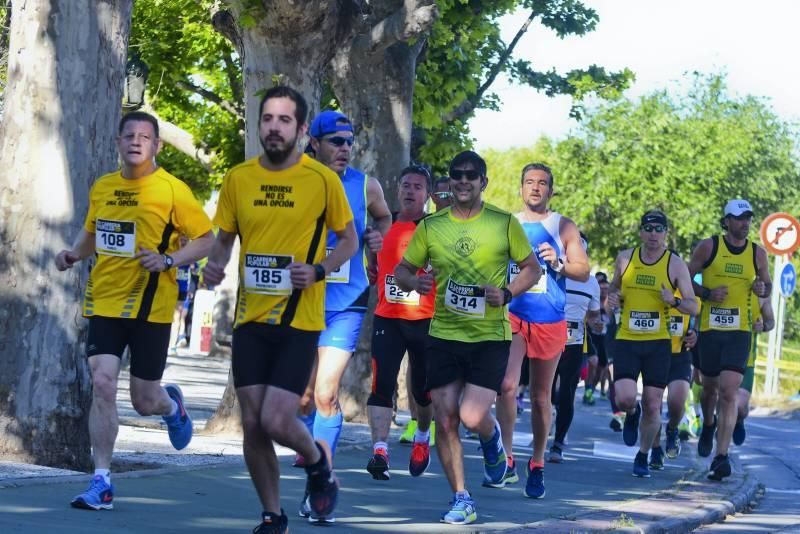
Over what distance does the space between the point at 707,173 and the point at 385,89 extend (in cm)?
4807

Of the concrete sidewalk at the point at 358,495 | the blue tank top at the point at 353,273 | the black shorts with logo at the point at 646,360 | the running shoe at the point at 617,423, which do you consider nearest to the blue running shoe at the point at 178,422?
the concrete sidewalk at the point at 358,495

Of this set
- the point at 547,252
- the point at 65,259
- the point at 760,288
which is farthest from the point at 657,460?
the point at 65,259

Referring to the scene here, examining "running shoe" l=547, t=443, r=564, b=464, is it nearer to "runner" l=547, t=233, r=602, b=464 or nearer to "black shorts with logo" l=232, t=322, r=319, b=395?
"runner" l=547, t=233, r=602, b=464

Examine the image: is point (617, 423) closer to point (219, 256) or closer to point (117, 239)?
point (117, 239)

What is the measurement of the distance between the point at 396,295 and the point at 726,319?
11.6 feet

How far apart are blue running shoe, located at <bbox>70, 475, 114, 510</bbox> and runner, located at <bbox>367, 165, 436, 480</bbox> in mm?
3150

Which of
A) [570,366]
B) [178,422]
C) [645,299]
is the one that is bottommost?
[178,422]

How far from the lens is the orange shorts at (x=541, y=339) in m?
11.6

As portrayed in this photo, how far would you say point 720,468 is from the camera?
13.4m

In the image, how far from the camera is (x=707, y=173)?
65.1 meters

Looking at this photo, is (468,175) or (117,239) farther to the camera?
(468,175)

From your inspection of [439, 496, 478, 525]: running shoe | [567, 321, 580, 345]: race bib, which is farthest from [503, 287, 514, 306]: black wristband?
[567, 321, 580, 345]: race bib

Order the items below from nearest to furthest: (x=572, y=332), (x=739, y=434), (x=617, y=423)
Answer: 1. (x=572, y=332)
2. (x=739, y=434)
3. (x=617, y=423)

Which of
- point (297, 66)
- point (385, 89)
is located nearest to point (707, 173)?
point (385, 89)
